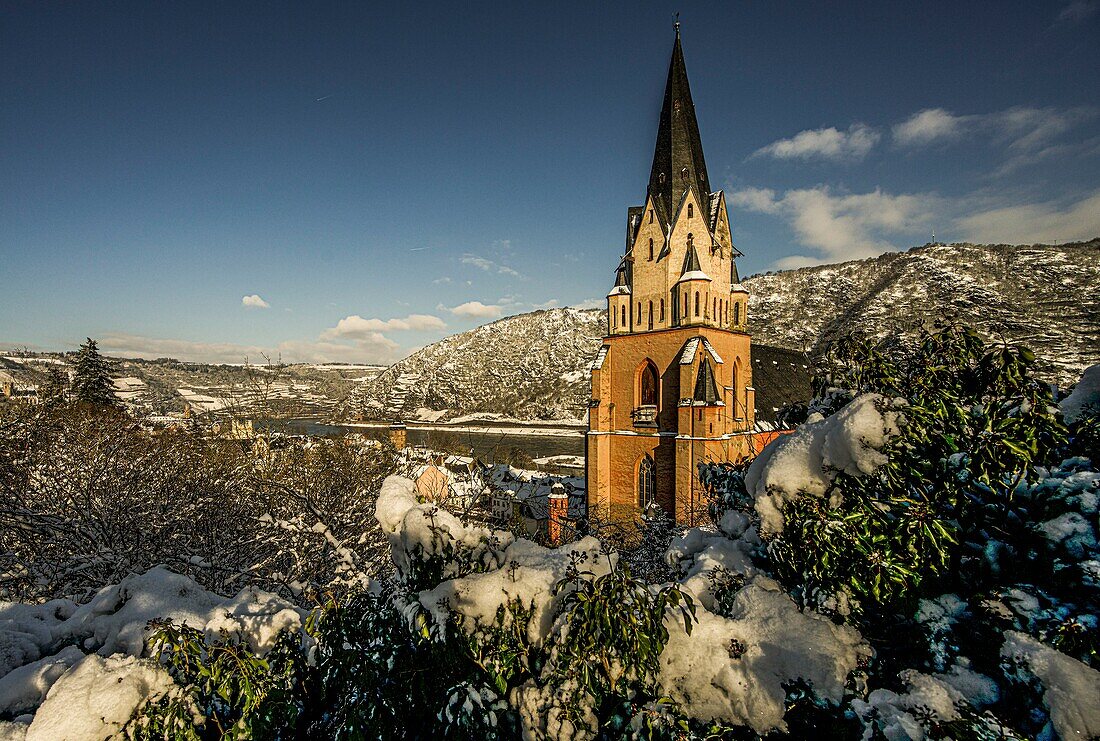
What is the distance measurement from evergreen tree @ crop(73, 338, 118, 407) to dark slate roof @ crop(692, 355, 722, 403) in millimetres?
25766

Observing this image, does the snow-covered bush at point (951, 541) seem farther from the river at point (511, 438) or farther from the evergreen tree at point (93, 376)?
the river at point (511, 438)

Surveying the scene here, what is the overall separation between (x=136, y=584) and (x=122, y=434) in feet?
42.4

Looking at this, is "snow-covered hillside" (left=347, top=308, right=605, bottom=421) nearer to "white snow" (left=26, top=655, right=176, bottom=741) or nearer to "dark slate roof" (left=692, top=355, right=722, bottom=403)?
"dark slate roof" (left=692, top=355, right=722, bottom=403)

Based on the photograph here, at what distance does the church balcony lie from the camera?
706 inches

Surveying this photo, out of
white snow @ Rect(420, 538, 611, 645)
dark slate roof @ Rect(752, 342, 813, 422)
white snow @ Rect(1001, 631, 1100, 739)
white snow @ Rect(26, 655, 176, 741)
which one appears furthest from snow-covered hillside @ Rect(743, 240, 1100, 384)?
white snow @ Rect(26, 655, 176, 741)

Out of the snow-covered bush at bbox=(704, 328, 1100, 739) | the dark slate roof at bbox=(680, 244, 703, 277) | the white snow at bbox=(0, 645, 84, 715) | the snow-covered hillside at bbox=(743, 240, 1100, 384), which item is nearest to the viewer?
the snow-covered bush at bbox=(704, 328, 1100, 739)

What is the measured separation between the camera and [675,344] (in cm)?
1748

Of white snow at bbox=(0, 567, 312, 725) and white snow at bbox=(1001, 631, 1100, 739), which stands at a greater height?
white snow at bbox=(1001, 631, 1100, 739)

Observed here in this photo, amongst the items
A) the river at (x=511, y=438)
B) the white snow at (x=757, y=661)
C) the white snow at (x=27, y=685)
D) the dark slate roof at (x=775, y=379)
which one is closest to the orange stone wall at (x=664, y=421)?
the dark slate roof at (x=775, y=379)

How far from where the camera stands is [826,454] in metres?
2.68

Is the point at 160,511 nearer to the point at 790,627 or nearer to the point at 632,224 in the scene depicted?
the point at 790,627

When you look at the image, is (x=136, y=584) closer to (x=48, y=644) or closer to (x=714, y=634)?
(x=48, y=644)

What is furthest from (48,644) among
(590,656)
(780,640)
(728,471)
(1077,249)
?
(1077,249)

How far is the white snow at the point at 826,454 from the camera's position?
2.52m
